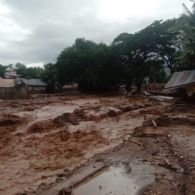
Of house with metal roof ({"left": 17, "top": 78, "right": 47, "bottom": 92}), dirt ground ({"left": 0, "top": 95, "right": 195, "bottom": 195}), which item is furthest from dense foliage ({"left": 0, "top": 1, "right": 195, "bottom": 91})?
dirt ground ({"left": 0, "top": 95, "right": 195, "bottom": 195})

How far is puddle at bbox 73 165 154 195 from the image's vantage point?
22.2 feet

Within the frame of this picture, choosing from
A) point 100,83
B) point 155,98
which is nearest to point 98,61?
point 100,83

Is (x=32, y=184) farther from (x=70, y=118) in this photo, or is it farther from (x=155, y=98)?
(x=155, y=98)

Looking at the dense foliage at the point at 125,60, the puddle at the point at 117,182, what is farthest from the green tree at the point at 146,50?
the puddle at the point at 117,182

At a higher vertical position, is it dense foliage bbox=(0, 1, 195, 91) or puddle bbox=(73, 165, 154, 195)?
dense foliage bbox=(0, 1, 195, 91)

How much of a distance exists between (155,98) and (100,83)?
44.5 feet

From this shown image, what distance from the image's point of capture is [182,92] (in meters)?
21.0

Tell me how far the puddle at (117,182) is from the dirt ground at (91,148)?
223mm

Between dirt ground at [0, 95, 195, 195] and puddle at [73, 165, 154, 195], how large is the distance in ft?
0.73

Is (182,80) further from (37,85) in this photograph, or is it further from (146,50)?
(37,85)

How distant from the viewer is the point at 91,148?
1140cm

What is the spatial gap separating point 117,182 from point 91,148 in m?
4.15

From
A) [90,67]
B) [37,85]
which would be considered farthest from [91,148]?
[37,85]

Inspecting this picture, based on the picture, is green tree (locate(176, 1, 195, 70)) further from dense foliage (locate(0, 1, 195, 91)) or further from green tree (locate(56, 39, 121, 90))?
green tree (locate(56, 39, 121, 90))
